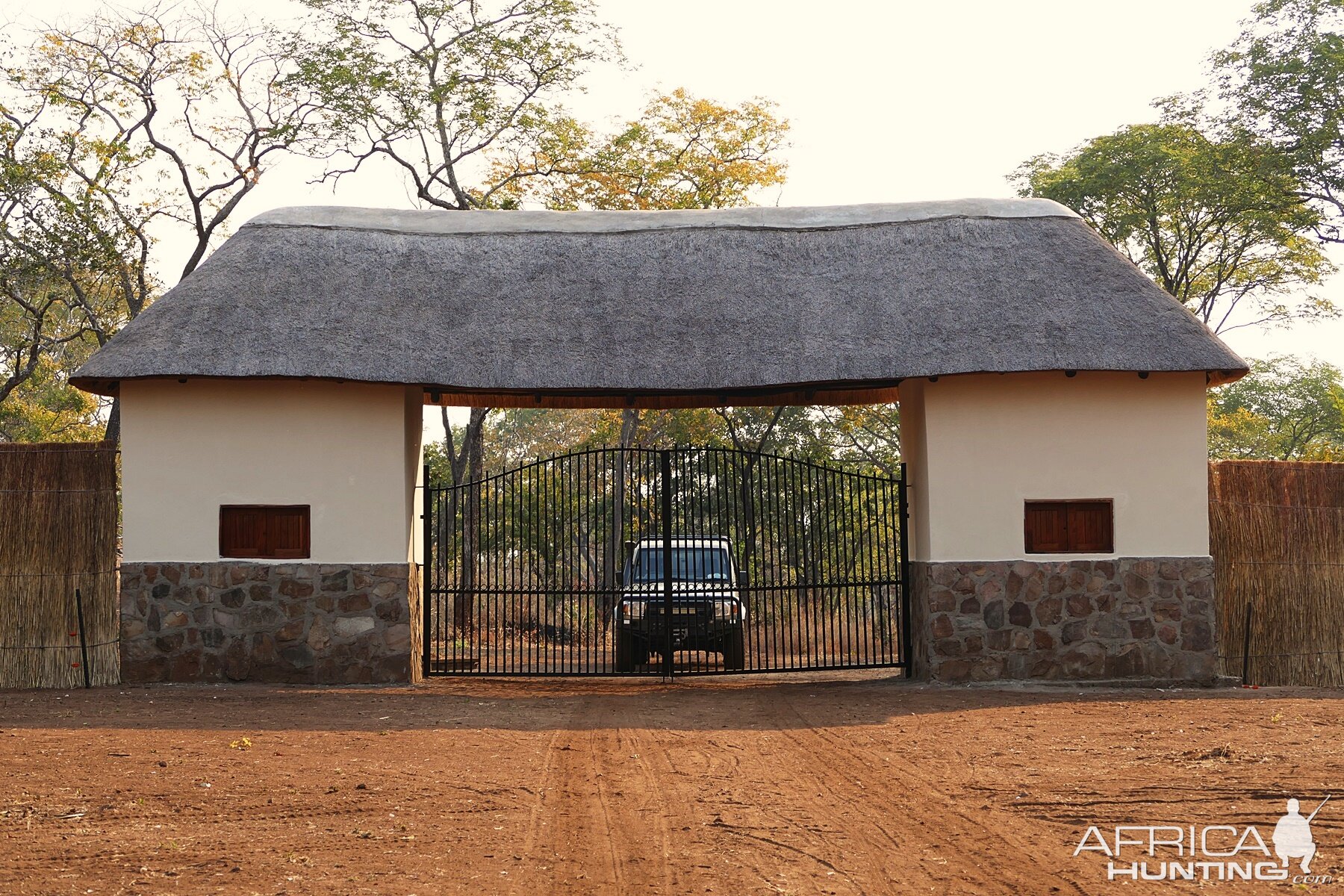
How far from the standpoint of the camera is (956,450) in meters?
12.0

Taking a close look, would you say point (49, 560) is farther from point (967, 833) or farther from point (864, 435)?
point (864, 435)

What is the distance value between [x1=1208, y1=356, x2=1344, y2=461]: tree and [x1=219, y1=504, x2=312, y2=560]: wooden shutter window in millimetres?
29670

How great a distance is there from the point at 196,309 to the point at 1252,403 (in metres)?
34.5

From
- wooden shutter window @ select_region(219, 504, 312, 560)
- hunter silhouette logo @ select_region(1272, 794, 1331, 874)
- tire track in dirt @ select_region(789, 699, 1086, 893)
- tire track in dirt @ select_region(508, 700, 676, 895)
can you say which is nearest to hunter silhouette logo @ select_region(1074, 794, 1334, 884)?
hunter silhouette logo @ select_region(1272, 794, 1331, 874)

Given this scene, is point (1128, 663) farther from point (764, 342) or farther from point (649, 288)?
point (649, 288)

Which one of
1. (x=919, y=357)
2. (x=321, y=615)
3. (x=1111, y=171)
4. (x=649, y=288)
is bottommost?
(x=321, y=615)

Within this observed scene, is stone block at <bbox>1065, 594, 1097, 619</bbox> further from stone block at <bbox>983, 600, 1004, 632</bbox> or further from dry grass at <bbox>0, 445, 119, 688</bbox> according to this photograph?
dry grass at <bbox>0, 445, 119, 688</bbox>

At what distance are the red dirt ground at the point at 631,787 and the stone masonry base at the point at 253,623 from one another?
0.50 meters

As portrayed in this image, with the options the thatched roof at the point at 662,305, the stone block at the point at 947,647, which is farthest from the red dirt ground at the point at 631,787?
the thatched roof at the point at 662,305

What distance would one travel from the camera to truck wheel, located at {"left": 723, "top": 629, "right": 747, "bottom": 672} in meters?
13.0

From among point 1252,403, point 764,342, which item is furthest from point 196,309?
point 1252,403

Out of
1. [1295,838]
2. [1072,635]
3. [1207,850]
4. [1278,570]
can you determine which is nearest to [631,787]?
[1207,850]

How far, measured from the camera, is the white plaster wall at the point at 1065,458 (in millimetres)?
11859

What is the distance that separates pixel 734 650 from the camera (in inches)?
525
